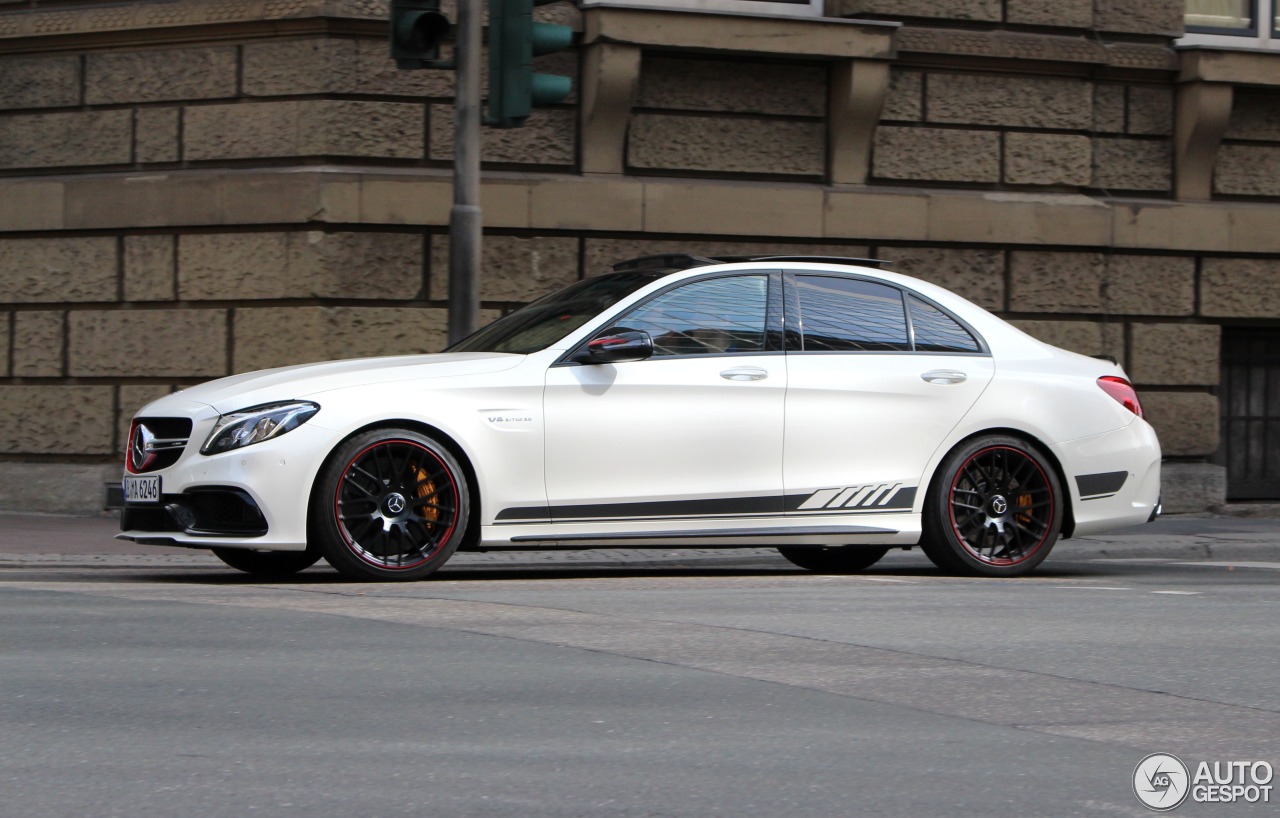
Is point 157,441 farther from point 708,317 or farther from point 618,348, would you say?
point 708,317

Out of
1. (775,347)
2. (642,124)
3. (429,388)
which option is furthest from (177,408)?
(642,124)

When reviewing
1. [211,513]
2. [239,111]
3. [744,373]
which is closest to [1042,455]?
[744,373]

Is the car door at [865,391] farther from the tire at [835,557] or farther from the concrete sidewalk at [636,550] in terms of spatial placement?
the concrete sidewalk at [636,550]

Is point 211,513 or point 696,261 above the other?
point 696,261

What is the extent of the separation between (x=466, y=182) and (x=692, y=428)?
270 cm

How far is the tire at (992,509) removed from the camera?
8961 mm

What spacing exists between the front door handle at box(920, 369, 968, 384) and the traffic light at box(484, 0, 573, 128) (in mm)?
2818

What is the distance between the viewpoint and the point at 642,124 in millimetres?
13914

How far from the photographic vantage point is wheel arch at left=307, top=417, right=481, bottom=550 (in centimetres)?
797

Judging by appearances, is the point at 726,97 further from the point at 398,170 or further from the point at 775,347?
the point at 775,347

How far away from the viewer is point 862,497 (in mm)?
8820

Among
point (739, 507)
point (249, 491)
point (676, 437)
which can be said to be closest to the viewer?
point (249, 491)

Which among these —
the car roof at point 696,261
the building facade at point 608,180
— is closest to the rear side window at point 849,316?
the car roof at point 696,261

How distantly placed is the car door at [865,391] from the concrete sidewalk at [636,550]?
45.3 inches
